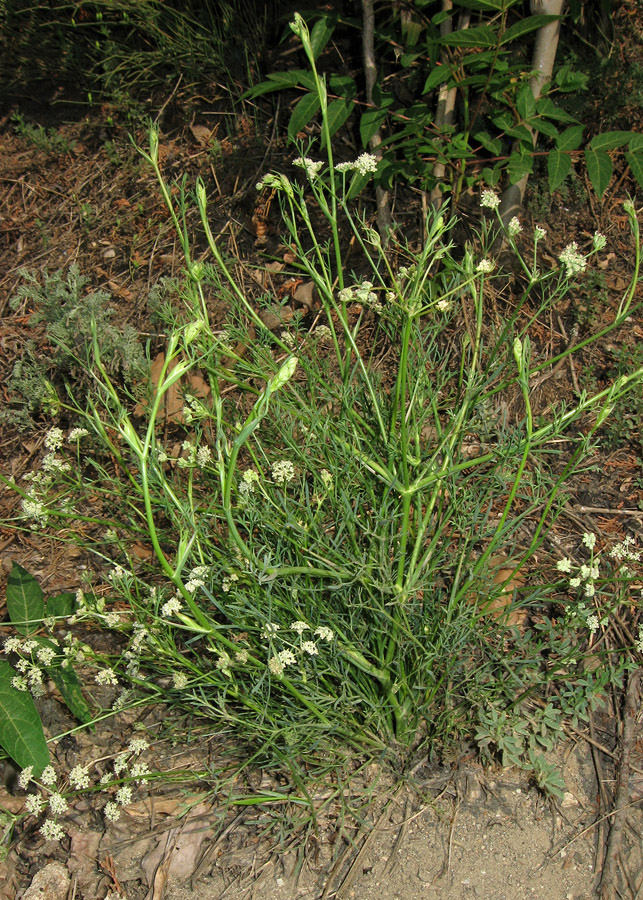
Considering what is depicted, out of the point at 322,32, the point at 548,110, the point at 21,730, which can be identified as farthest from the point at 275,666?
the point at 322,32

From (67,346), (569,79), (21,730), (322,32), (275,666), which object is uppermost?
(322,32)

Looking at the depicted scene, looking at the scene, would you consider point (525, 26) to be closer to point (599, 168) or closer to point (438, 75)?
point (438, 75)

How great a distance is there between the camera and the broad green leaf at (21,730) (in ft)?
6.62

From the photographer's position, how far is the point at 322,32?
2.66 metres

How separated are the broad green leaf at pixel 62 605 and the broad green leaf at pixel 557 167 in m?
1.94

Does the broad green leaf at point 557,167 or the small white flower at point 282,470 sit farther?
the broad green leaf at point 557,167

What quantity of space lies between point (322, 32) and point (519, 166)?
0.88 m

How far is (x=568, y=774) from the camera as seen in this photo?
200 centimetres

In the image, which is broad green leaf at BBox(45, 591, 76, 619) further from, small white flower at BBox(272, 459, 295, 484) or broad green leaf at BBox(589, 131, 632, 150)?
broad green leaf at BBox(589, 131, 632, 150)

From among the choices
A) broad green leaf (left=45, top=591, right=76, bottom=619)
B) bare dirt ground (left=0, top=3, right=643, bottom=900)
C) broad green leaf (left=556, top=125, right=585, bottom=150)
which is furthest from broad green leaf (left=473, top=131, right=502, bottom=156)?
broad green leaf (left=45, top=591, right=76, bottom=619)

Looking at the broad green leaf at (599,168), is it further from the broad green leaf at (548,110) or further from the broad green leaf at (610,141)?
the broad green leaf at (548,110)

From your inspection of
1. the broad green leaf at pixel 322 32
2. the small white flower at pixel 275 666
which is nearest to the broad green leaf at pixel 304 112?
the broad green leaf at pixel 322 32

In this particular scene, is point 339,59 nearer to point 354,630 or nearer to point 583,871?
point 354,630

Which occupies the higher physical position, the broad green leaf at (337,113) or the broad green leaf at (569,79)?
the broad green leaf at (569,79)
